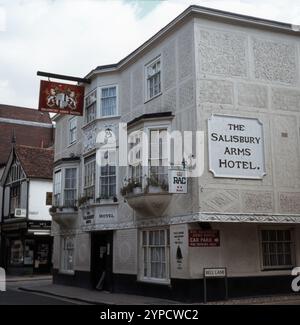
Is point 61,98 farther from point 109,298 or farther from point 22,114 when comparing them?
point 22,114

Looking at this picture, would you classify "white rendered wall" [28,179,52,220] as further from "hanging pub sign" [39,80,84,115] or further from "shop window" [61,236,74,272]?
"hanging pub sign" [39,80,84,115]

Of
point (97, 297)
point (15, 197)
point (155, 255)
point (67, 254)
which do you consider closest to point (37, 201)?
point (15, 197)

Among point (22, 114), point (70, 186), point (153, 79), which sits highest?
point (22, 114)

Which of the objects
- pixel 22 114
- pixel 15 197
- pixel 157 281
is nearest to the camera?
pixel 157 281

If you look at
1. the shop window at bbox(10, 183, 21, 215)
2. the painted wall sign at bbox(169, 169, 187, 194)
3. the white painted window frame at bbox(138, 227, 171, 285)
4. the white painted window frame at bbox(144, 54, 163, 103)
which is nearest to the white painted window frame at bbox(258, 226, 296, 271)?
the white painted window frame at bbox(138, 227, 171, 285)

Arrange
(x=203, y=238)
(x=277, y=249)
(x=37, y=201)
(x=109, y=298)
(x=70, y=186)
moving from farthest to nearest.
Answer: (x=37, y=201), (x=70, y=186), (x=109, y=298), (x=277, y=249), (x=203, y=238)

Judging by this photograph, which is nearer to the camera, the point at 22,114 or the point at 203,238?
the point at 203,238

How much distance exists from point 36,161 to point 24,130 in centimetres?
1295

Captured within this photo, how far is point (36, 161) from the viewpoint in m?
36.4

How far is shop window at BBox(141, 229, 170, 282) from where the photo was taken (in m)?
18.0

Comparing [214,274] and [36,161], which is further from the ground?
[36,161]

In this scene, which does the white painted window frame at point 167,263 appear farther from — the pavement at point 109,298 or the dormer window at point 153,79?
the dormer window at point 153,79

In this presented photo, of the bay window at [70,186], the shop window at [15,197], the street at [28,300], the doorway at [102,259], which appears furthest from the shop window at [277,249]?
the shop window at [15,197]
